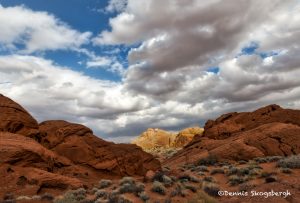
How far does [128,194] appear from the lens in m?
20.2

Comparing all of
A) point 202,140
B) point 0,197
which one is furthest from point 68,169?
point 202,140

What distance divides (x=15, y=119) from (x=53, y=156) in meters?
4.59

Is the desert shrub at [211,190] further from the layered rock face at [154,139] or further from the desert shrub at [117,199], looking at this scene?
the layered rock face at [154,139]

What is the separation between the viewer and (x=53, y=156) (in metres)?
27.3

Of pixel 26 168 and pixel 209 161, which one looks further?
pixel 209 161

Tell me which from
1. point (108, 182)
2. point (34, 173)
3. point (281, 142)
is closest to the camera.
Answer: point (34, 173)

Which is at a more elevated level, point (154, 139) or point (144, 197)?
point (154, 139)

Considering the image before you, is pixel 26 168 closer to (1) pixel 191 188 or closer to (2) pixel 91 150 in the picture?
(2) pixel 91 150

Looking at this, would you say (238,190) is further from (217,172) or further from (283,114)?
(283,114)

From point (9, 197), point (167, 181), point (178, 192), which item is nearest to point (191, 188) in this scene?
point (178, 192)

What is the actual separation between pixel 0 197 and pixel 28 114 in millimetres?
11341

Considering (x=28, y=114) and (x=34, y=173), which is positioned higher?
(x=28, y=114)

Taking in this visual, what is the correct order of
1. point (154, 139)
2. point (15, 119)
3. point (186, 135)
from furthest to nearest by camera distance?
point (154, 139) → point (186, 135) → point (15, 119)

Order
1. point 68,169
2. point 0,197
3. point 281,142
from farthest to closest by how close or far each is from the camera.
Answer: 1. point 281,142
2. point 68,169
3. point 0,197
